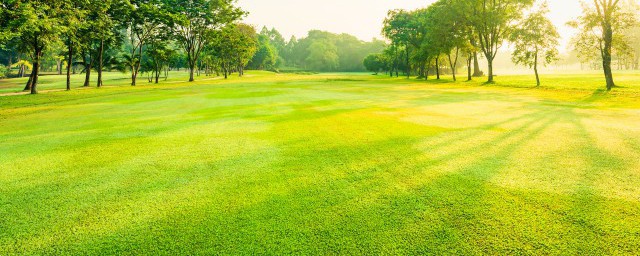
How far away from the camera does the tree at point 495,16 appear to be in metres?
43.9

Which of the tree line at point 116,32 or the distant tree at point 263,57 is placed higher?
the distant tree at point 263,57

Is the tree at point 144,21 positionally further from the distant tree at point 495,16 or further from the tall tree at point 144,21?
the distant tree at point 495,16

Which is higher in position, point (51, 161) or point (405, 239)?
point (51, 161)

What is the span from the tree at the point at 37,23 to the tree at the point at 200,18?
23.3 m

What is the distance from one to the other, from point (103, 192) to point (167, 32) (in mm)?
54627

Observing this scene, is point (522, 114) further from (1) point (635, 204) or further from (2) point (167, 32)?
(2) point (167, 32)

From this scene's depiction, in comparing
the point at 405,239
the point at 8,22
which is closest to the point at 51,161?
the point at 405,239

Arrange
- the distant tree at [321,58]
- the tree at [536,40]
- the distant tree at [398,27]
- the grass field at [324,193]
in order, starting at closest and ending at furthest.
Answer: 1. the grass field at [324,193]
2. the tree at [536,40]
3. the distant tree at [398,27]
4. the distant tree at [321,58]

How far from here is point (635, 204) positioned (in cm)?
457

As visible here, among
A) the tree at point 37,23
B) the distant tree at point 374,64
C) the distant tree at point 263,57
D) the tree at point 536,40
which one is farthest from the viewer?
the distant tree at point 263,57

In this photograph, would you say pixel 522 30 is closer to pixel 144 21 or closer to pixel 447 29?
pixel 447 29

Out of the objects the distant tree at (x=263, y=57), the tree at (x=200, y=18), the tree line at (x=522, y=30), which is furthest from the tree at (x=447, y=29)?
the distant tree at (x=263, y=57)

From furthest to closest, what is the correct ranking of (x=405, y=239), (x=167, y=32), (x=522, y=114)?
(x=167, y=32), (x=522, y=114), (x=405, y=239)

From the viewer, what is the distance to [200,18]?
55438 millimetres
